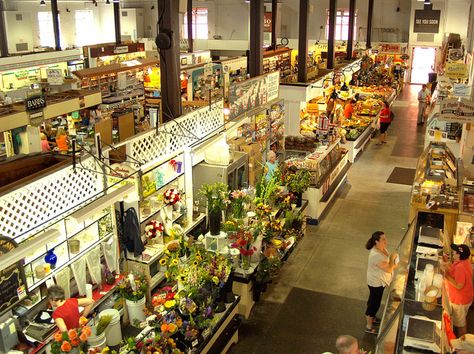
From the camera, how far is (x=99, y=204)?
19.7 feet

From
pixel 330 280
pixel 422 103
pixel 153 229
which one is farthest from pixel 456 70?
pixel 153 229

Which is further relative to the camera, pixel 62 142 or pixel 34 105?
pixel 62 142

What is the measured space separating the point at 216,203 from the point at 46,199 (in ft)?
9.50

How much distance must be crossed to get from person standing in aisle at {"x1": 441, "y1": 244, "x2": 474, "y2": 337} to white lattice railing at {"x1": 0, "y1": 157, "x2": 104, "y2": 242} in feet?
15.2

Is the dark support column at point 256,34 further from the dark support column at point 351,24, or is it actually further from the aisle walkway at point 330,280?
the dark support column at point 351,24

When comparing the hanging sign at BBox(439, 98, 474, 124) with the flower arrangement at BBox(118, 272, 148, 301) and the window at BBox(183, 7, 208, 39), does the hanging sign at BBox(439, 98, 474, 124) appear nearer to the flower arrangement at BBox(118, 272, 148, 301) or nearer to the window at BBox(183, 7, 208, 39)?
the flower arrangement at BBox(118, 272, 148, 301)

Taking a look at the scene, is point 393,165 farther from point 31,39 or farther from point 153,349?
point 31,39

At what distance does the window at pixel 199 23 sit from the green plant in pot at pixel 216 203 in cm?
2650

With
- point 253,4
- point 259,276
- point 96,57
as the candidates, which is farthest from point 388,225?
point 96,57

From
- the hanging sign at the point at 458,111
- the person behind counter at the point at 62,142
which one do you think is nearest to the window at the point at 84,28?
the person behind counter at the point at 62,142

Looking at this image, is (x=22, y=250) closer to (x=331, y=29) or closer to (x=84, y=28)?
(x=331, y=29)

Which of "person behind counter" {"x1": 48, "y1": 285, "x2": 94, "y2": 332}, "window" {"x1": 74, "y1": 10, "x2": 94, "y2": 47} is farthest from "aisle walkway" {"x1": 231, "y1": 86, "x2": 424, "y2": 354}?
"window" {"x1": 74, "y1": 10, "x2": 94, "y2": 47}

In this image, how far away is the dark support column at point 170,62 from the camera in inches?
316

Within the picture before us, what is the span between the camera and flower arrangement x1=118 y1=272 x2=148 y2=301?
23.4ft
